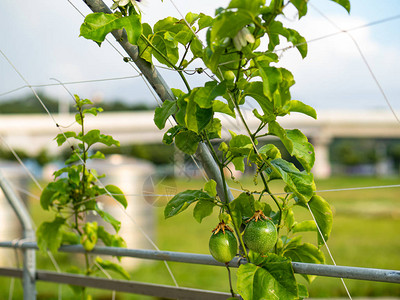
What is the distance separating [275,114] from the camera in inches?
22.9

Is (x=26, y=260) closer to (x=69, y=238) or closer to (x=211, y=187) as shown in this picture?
(x=69, y=238)

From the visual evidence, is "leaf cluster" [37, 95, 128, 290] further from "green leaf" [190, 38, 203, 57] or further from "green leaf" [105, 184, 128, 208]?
"green leaf" [190, 38, 203, 57]

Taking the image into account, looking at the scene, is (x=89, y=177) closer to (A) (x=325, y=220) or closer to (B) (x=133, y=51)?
(B) (x=133, y=51)

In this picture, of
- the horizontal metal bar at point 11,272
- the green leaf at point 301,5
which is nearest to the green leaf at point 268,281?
the green leaf at point 301,5

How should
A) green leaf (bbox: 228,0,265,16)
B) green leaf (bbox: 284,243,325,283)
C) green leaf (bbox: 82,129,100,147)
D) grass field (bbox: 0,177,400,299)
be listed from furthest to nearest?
1. grass field (bbox: 0,177,400,299)
2. green leaf (bbox: 82,129,100,147)
3. green leaf (bbox: 284,243,325,283)
4. green leaf (bbox: 228,0,265,16)

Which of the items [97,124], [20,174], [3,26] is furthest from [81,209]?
[97,124]

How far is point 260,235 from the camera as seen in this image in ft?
1.91

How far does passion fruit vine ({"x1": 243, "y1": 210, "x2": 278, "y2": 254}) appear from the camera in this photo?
1.91 ft

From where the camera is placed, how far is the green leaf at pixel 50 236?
945mm

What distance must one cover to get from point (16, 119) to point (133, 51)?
42.1 ft

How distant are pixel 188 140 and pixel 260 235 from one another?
0.17m

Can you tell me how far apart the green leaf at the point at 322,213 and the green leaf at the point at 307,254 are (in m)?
0.04

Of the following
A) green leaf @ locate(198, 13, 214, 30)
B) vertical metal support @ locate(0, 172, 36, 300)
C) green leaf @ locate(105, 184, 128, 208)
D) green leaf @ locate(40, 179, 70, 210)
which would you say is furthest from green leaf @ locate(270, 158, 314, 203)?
vertical metal support @ locate(0, 172, 36, 300)

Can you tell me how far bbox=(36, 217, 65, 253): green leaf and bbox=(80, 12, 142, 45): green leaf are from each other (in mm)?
517
